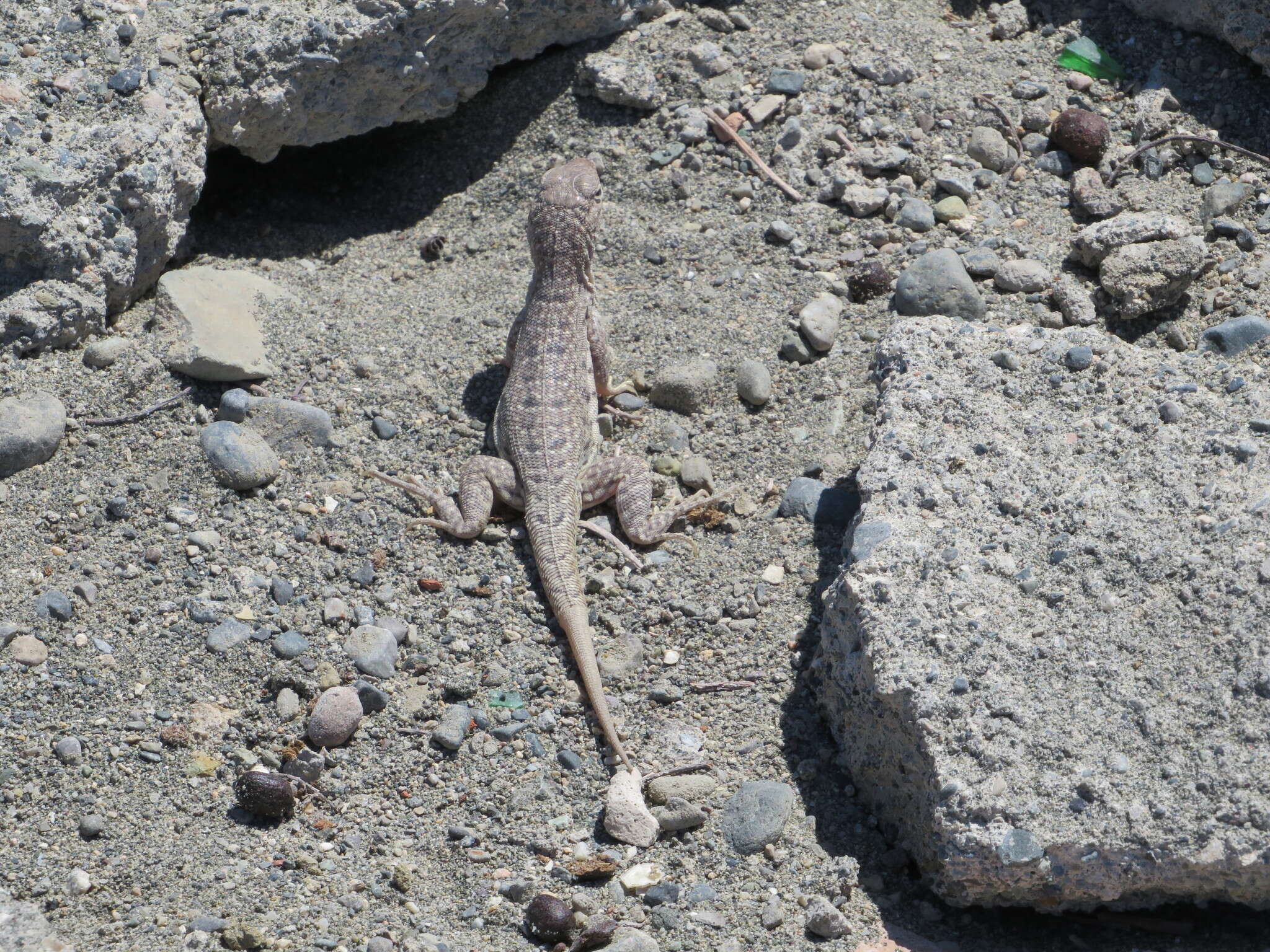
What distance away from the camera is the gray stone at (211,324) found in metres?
4.95

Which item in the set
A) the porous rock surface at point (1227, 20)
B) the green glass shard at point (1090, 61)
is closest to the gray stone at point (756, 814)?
the green glass shard at point (1090, 61)

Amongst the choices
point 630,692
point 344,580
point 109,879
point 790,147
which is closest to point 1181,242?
point 790,147

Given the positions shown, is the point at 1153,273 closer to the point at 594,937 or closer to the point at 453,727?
the point at 453,727

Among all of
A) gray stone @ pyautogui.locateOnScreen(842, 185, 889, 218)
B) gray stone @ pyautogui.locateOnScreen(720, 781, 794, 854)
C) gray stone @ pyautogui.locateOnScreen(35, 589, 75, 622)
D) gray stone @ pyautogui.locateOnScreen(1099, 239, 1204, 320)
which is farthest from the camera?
gray stone @ pyautogui.locateOnScreen(842, 185, 889, 218)

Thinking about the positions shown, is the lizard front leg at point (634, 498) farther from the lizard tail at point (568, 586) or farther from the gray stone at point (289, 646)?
the gray stone at point (289, 646)

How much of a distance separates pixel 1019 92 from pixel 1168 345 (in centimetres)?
175

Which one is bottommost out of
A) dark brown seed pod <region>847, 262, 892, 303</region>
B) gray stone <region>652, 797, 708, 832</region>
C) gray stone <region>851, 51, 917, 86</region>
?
gray stone <region>652, 797, 708, 832</region>

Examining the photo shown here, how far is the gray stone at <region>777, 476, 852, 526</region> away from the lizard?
32 cm

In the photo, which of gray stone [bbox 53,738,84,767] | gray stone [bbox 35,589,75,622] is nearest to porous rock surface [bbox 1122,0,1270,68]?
gray stone [bbox 35,589,75,622]

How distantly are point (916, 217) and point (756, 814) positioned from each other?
3.12 meters

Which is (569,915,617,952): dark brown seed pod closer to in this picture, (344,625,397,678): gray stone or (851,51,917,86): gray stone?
(344,625,397,678): gray stone

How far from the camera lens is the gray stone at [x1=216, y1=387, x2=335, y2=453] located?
4898 millimetres

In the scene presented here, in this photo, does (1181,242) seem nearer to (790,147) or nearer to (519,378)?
(790,147)

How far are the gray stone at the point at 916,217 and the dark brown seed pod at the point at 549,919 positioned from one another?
11.8 ft
